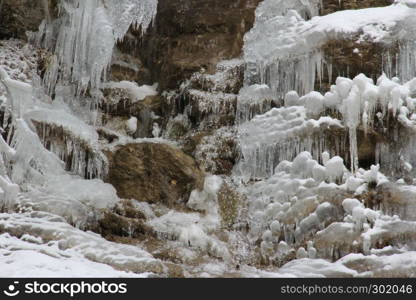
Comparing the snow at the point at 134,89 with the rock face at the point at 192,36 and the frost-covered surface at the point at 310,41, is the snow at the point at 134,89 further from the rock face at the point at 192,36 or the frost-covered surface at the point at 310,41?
the frost-covered surface at the point at 310,41

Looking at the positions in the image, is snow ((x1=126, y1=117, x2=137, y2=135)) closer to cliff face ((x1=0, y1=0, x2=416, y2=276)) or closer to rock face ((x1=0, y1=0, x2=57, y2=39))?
cliff face ((x1=0, y1=0, x2=416, y2=276))

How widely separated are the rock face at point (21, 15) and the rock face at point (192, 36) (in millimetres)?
2054

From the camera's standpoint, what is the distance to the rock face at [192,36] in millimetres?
11648

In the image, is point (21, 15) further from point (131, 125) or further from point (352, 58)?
point (352, 58)

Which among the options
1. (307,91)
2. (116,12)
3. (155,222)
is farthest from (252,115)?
(116,12)

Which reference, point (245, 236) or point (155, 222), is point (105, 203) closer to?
point (155, 222)

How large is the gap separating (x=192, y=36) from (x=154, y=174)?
11.1 ft

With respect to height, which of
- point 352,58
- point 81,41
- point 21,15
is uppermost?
point 21,15

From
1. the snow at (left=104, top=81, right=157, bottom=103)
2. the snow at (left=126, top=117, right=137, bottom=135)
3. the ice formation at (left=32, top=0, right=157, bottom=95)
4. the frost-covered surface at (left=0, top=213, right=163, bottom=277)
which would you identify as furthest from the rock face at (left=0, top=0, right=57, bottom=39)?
the frost-covered surface at (left=0, top=213, right=163, bottom=277)

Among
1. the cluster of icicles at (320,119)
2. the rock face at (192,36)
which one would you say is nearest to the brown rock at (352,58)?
the cluster of icicles at (320,119)

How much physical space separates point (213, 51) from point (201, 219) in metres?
3.67

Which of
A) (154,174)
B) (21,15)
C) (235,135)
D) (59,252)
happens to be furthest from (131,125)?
(59,252)

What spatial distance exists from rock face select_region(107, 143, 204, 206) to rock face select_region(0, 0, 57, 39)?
3.20 meters

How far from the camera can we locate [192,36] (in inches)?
474
